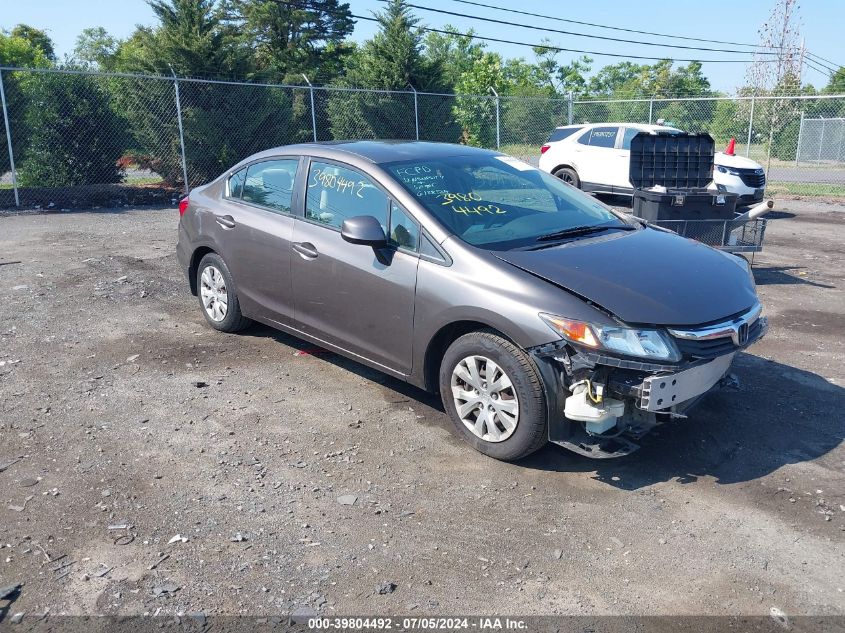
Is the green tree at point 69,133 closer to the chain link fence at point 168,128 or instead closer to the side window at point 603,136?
the chain link fence at point 168,128

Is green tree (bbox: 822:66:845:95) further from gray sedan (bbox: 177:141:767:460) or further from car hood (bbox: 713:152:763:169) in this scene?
gray sedan (bbox: 177:141:767:460)

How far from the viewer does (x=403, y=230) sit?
15.1ft

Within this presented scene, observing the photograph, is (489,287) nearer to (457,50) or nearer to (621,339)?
(621,339)

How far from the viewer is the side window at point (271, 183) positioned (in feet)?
18.0

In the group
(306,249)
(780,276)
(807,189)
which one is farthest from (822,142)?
(306,249)

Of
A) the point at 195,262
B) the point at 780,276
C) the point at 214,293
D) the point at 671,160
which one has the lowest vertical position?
the point at 780,276

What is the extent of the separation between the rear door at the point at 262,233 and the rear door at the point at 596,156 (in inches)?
398

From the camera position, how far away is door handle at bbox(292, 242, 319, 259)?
509 cm

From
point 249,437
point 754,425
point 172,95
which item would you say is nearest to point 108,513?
point 249,437

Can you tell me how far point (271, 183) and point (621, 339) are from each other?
3.15 metres

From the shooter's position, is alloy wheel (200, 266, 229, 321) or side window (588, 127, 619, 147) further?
side window (588, 127, 619, 147)

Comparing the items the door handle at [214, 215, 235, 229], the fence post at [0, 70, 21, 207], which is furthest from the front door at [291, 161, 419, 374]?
the fence post at [0, 70, 21, 207]

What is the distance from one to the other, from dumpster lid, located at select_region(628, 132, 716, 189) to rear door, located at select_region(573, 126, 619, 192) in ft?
20.1

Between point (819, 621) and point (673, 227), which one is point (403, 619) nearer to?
point (819, 621)
